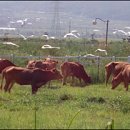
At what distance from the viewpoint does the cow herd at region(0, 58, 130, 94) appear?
23.1 m

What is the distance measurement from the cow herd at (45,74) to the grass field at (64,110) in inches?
53.7

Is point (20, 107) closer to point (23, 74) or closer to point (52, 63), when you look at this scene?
point (23, 74)

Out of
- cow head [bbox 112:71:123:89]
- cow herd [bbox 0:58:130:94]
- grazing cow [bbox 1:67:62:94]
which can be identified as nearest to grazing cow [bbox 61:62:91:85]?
cow herd [bbox 0:58:130:94]

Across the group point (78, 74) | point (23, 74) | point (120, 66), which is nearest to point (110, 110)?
point (23, 74)

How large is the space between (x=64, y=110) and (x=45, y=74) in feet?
23.6

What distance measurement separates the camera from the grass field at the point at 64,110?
42.6ft

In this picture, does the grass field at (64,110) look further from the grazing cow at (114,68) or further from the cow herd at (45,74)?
the grazing cow at (114,68)

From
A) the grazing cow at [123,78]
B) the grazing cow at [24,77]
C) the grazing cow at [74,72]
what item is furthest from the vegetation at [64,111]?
the grazing cow at [74,72]

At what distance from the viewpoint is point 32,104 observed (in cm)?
1788

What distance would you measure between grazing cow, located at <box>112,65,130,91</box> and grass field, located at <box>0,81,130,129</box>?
3132 millimetres

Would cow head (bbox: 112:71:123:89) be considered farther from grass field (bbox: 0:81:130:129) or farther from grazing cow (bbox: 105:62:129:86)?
grass field (bbox: 0:81:130:129)

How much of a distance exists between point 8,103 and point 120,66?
10.2m

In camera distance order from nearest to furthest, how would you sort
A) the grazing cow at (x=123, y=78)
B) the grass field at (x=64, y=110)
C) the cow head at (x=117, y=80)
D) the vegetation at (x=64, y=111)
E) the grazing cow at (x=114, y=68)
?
the vegetation at (x=64, y=111) → the grass field at (x=64, y=110) → the grazing cow at (x=123, y=78) → the cow head at (x=117, y=80) → the grazing cow at (x=114, y=68)

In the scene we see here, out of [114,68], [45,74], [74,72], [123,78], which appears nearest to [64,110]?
[45,74]
